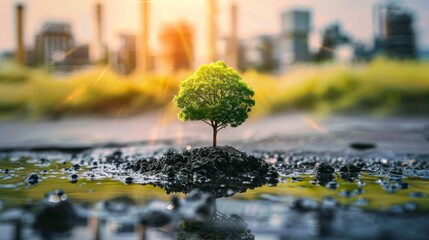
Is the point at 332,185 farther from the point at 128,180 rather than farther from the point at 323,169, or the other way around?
the point at 128,180

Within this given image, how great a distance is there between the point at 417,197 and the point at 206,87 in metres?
13.0

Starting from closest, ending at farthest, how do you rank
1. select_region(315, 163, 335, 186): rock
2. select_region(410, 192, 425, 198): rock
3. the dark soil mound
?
select_region(410, 192, 425, 198): rock
the dark soil mound
select_region(315, 163, 335, 186): rock

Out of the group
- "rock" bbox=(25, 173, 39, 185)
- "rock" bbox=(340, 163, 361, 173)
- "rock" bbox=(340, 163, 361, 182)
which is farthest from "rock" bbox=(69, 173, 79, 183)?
"rock" bbox=(340, 163, 361, 173)

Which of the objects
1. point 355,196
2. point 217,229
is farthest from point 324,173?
point 217,229

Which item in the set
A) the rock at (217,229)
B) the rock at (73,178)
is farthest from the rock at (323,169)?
the rock at (73,178)

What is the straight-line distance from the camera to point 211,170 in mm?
26609

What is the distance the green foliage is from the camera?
2773 cm

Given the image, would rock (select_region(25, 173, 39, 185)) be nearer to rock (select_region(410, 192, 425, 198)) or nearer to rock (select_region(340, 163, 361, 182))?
rock (select_region(340, 163, 361, 182))

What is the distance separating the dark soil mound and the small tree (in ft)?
6.75

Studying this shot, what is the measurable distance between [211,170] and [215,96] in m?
4.59

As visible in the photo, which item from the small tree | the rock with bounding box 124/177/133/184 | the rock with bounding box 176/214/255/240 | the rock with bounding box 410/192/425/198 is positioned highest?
the small tree

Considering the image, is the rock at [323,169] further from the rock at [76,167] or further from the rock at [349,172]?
the rock at [76,167]

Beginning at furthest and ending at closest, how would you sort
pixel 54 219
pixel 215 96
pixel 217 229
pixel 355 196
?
pixel 215 96, pixel 355 196, pixel 54 219, pixel 217 229

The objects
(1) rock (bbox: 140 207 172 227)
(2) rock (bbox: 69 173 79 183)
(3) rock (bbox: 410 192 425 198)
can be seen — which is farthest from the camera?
(2) rock (bbox: 69 173 79 183)
